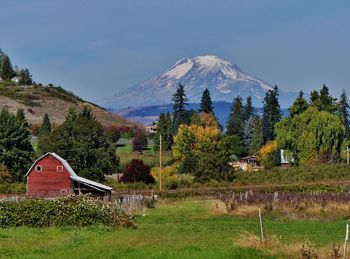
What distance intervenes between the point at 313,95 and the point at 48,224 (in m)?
78.2

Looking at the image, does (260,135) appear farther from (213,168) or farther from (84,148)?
(84,148)

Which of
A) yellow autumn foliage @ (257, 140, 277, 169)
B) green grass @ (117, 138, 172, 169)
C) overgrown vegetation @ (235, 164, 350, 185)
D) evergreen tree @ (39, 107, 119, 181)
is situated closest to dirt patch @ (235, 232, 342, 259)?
overgrown vegetation @ (235, 164, 350, 185)

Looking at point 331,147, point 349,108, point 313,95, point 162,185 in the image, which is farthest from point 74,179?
point 349,108

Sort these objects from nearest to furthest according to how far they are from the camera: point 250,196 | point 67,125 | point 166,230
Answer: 1. point 166,230
2. point 250,196
3. point 67,125

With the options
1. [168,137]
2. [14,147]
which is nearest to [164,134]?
[168,137]

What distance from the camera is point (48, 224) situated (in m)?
31.5

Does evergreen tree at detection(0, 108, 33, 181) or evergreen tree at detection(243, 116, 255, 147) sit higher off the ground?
evergreen tree at detection(243, 116, 255, 147)

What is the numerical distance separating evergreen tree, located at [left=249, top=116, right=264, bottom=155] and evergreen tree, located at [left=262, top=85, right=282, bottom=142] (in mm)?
2803

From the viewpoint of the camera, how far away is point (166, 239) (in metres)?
25.7

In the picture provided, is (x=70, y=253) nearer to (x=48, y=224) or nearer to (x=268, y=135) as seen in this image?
(x=48, y=224)

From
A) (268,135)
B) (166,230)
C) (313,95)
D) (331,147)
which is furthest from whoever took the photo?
(268,135)

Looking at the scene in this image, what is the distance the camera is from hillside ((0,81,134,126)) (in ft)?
564

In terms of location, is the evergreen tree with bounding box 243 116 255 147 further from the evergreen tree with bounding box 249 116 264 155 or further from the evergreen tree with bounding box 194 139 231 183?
the evergreen tree with bounding box 194 139 231 183

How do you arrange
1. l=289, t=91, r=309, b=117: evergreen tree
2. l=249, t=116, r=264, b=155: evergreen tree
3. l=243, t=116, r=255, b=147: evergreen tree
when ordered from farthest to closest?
l=243, t=116, r=255, b=147: evergreen tree < l=249, t=116, r=264, b=155: evergreen tree < l=289, t=91, r=309, b=117: evergreen tree
